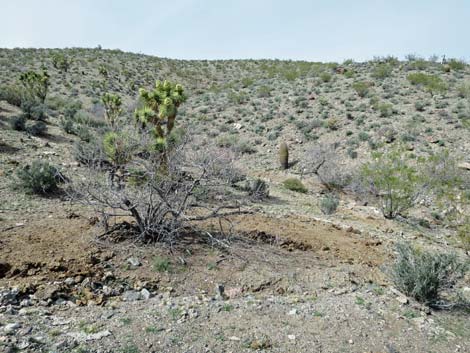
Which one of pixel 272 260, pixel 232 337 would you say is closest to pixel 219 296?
pixel 232 337

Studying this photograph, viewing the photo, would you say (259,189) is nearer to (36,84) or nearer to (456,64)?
(36,84)

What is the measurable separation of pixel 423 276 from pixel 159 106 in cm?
927

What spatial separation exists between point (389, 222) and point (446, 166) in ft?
13.5

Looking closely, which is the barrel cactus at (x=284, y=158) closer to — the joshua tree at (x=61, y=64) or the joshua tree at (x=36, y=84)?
the joshua tree at (x=36, y=84)

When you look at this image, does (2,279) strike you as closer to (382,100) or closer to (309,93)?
(382,100)

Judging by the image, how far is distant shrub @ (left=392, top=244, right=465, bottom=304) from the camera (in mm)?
5488

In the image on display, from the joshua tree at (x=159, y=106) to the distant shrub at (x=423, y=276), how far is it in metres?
8.09

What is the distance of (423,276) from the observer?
5504mm

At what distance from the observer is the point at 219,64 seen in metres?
47.4

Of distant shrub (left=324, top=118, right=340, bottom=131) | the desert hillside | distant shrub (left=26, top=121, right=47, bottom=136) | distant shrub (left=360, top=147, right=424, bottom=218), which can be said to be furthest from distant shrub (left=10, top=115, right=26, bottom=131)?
distant shrub (left=324, top=118, right=340, bottom=131)

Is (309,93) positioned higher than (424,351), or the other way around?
(309,93)

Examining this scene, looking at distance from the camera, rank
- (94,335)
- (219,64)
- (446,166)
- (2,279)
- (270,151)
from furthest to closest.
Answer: (219,64), (270,151), (446,166), (2,279), (94,335)

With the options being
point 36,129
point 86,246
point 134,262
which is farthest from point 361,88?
point 86,246

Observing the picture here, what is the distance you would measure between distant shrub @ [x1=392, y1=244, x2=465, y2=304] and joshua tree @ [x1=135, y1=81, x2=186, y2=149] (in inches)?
318
